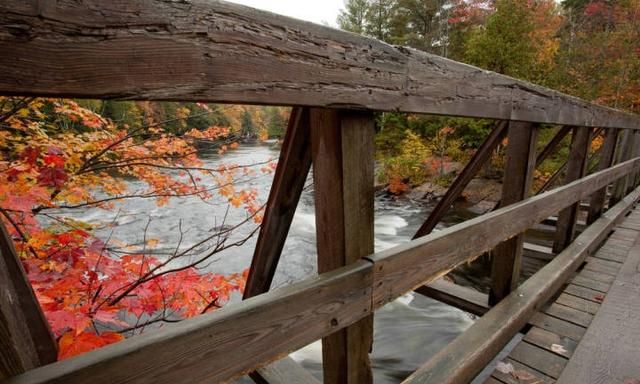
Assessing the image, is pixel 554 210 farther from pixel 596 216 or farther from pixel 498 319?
pixel 596 216

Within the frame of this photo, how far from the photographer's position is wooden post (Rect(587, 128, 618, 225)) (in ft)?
16.0

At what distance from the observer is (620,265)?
3.79m

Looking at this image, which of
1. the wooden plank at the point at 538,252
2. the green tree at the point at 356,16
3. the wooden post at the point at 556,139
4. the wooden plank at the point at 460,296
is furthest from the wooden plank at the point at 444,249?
the green tree at the point at 356,16

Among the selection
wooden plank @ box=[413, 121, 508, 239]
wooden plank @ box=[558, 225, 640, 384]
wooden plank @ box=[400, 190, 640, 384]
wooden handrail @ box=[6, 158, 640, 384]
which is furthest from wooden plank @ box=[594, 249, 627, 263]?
wooden handrail @ box=[6, 158, 640, 384]

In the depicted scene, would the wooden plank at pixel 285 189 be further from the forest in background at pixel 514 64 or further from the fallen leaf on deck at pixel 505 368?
the forest in background at pixel 514 64

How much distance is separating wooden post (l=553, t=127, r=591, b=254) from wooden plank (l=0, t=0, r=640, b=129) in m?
3.42

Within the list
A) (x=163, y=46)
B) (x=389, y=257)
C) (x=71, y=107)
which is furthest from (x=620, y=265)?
(x=71, y=107)

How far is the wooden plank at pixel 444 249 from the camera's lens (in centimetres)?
131

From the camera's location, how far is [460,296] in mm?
2879

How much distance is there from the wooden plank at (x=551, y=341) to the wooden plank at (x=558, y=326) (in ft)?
0.16

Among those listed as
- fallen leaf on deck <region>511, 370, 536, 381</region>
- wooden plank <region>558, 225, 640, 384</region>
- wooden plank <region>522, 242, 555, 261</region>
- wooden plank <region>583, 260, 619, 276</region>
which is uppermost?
wooden plank <region>558, 225, 640, 384</region>

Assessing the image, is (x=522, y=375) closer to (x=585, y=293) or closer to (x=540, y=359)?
(x=540, y=359)

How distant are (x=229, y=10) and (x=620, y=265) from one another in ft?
16.2

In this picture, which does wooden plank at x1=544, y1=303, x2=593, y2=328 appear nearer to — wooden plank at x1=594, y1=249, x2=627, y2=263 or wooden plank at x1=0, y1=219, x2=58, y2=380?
wooden plank at x1=594, y1=249, x2=627, y2=263
